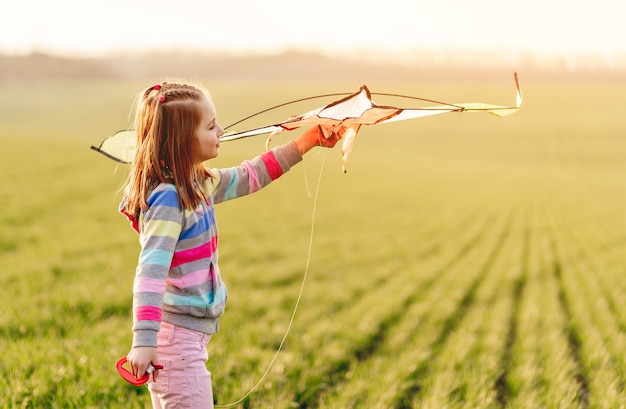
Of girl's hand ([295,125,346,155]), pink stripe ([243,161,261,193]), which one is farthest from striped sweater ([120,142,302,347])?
girl's hand ([295,125,346,155])

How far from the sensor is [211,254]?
9.06 ft

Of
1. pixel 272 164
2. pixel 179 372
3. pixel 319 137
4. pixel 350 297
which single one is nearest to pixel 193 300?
pixel 179 372

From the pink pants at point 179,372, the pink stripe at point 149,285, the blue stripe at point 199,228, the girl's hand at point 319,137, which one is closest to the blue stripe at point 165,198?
the blue stripe at point 199,228

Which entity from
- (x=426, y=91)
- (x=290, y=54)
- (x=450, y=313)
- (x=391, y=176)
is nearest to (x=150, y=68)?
(x=290, y=54)

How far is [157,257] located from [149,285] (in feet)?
0.38

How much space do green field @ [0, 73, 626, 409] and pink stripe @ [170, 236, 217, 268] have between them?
2.29 feet

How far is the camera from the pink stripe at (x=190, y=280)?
2.66 meters

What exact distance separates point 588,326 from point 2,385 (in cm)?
614

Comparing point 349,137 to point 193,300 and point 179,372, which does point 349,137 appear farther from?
point 179,372

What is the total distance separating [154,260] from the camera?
2.45m

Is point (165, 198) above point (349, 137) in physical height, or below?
below

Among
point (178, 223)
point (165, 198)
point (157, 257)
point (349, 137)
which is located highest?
point (349, 137)

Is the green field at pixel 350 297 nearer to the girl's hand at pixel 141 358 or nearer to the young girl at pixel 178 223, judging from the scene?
the young girl at pixel 178 223

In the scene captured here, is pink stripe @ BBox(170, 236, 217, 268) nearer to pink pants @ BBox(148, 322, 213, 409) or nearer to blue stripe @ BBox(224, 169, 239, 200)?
pink pants @ BBox(148, 322, 213, 409)
